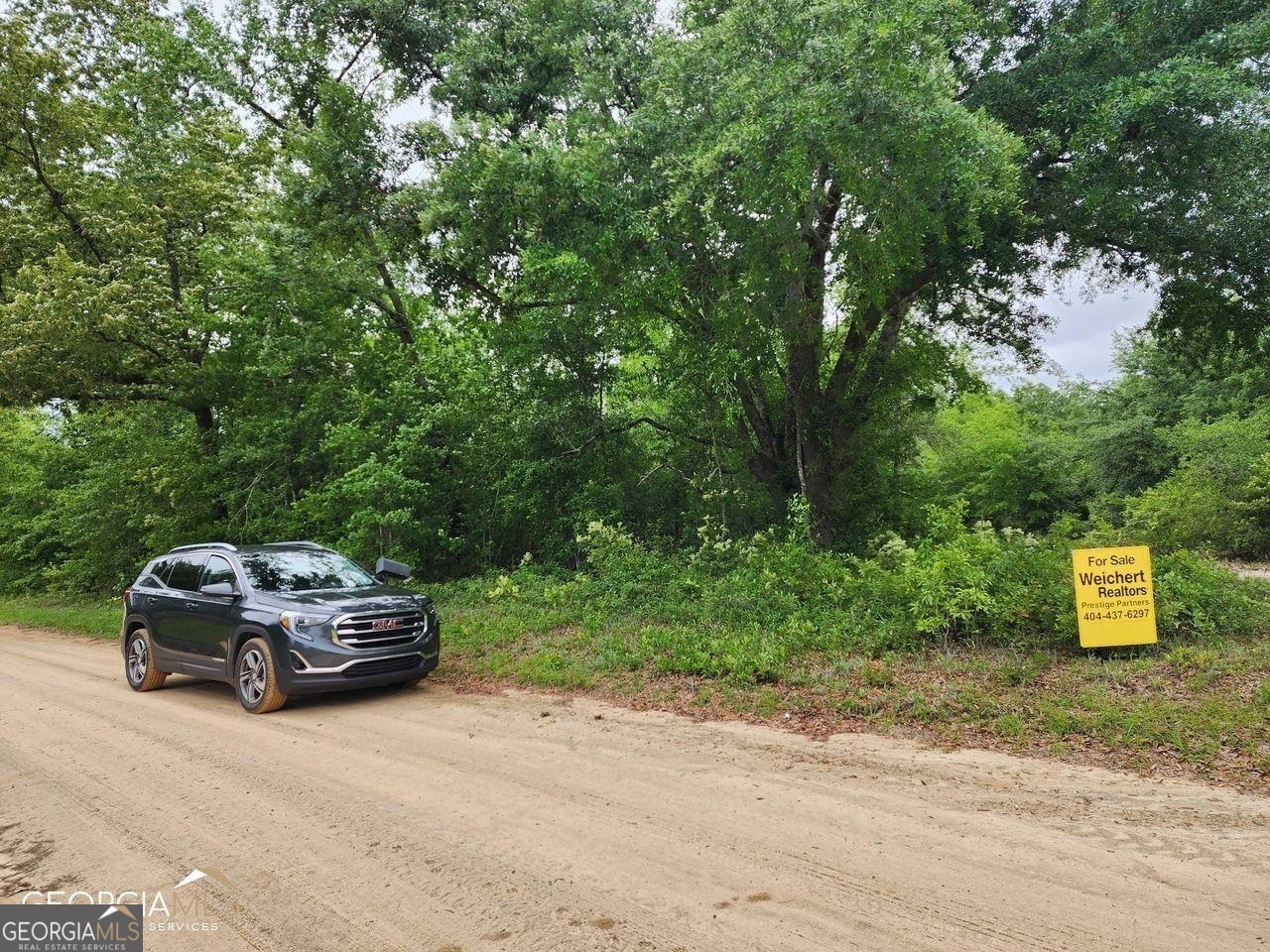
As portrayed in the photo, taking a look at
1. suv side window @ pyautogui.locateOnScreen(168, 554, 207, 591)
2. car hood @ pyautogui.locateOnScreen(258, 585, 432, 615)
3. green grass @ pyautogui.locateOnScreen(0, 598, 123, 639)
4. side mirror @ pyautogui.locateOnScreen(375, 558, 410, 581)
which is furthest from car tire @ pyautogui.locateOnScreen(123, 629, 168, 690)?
green grass @ pyautogui.locateOnScreen(0, 598, 123, 639)

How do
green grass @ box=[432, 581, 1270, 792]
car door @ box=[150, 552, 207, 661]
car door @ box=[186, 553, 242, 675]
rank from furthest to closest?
car door @ box=[150, 552, 207, 661] < car door @ box=[186, 553, 242, 675] < green grass @ box=[432, 581, 1270, 792]

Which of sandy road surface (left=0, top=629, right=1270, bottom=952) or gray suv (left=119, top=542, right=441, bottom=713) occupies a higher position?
gray suv (left=119, top=542, right=441, bottom=713)

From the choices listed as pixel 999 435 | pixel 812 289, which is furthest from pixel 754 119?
pixel 999 435

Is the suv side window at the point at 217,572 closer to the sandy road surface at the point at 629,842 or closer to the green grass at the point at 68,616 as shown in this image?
the sandy road surface at the point at 629,842

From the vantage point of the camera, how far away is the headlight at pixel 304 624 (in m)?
7.43

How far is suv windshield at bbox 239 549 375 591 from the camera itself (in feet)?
27.2

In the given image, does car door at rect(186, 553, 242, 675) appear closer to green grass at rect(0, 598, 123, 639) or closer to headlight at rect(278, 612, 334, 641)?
headlight at rect(278, 612, 334, 641)

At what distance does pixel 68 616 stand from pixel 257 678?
13509 mm

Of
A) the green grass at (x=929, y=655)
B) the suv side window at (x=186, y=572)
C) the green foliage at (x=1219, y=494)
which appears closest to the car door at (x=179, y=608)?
the suv side window at (x=186, y=572)

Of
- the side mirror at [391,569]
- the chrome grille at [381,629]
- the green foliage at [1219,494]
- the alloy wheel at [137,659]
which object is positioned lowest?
the alloy wheel at [137,659]

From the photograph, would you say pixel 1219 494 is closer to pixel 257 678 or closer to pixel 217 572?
pixel 257 678

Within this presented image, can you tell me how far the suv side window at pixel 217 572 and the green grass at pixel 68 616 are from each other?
795 centimetres

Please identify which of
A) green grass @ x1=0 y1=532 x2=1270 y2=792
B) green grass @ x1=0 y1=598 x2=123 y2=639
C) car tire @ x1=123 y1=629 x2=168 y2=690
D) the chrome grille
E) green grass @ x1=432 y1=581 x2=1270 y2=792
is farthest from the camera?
green grass @ x1=0 y1=598 x2=123 y2=639

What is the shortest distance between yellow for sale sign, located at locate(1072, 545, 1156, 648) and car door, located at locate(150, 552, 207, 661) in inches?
380
